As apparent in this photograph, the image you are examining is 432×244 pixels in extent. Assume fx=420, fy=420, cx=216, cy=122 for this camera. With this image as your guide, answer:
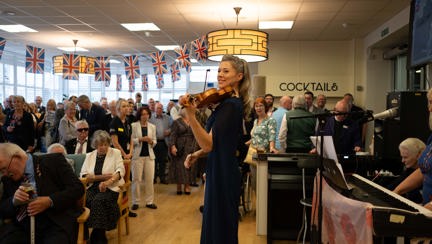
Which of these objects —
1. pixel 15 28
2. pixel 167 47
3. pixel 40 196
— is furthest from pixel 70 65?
pixel 40 196

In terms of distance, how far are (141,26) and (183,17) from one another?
1376 millimetres

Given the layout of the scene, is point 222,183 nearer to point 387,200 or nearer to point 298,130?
point 387,200

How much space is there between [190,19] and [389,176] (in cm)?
511

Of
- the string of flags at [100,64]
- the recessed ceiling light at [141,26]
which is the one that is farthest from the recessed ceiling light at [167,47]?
the recessed ceiling light at [141,26]

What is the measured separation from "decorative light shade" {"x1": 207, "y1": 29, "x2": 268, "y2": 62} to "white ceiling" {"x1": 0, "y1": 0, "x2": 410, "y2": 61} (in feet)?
4.62

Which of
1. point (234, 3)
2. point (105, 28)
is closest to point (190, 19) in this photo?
point (234, 3)

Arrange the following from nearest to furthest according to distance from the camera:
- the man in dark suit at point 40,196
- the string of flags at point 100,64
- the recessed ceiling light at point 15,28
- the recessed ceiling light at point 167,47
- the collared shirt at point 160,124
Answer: the man in dark suit at point 40,196 → the collared shirt at point 160,124 → the string of flags at point 100,64 → the recessed ceiling light at point 15,28 → the recessed ceiling light at point 167,47

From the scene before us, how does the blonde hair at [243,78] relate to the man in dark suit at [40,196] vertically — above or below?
above

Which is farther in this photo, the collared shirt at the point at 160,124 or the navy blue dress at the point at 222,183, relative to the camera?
the collared shirt at the point at 160,124

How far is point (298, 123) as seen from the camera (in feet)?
17.3

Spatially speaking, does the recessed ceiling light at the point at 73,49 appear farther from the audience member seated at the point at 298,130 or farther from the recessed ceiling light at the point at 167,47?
the audience member seated at the point at 298,130

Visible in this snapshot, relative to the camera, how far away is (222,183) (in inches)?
81.0

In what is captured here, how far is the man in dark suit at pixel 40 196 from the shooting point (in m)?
2.64

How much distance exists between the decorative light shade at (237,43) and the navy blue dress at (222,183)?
3.41 m
